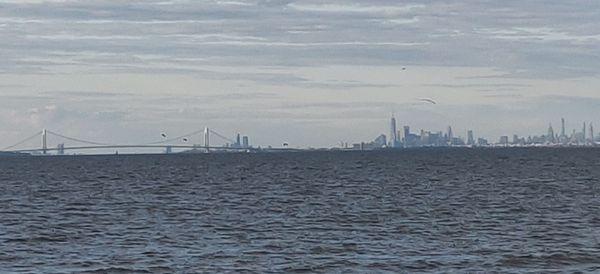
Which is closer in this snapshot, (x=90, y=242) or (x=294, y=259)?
(x=294, y=259)

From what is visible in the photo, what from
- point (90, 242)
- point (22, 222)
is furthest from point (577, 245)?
point (22, 222)

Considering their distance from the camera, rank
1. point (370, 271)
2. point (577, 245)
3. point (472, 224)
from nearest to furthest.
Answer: point (370, 271) < point (577, 245) < point (472, 224)

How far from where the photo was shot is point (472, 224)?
1780 inches

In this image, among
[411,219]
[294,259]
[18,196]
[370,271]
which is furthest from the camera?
[18,196]

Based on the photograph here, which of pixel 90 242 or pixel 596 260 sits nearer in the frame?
pixel 596 260

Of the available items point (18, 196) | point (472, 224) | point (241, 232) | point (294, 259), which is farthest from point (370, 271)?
point (18, 196)

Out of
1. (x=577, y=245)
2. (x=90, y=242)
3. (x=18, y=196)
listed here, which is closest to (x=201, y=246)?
(x=90, y=242)

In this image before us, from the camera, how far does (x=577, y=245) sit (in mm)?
37188

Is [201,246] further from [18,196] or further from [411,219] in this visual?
[18,196]

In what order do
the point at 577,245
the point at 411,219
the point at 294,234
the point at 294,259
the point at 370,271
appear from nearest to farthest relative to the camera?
the point at 370,271 → the point at 294,259 → the point at 577,245 → the point at 294,234 → the point at 411,219

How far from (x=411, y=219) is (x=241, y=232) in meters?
8.55

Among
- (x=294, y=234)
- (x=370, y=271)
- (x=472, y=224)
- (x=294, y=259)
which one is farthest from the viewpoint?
(x=472, y=224)

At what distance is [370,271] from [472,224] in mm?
14266

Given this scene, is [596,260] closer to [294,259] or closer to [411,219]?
[294,259]
